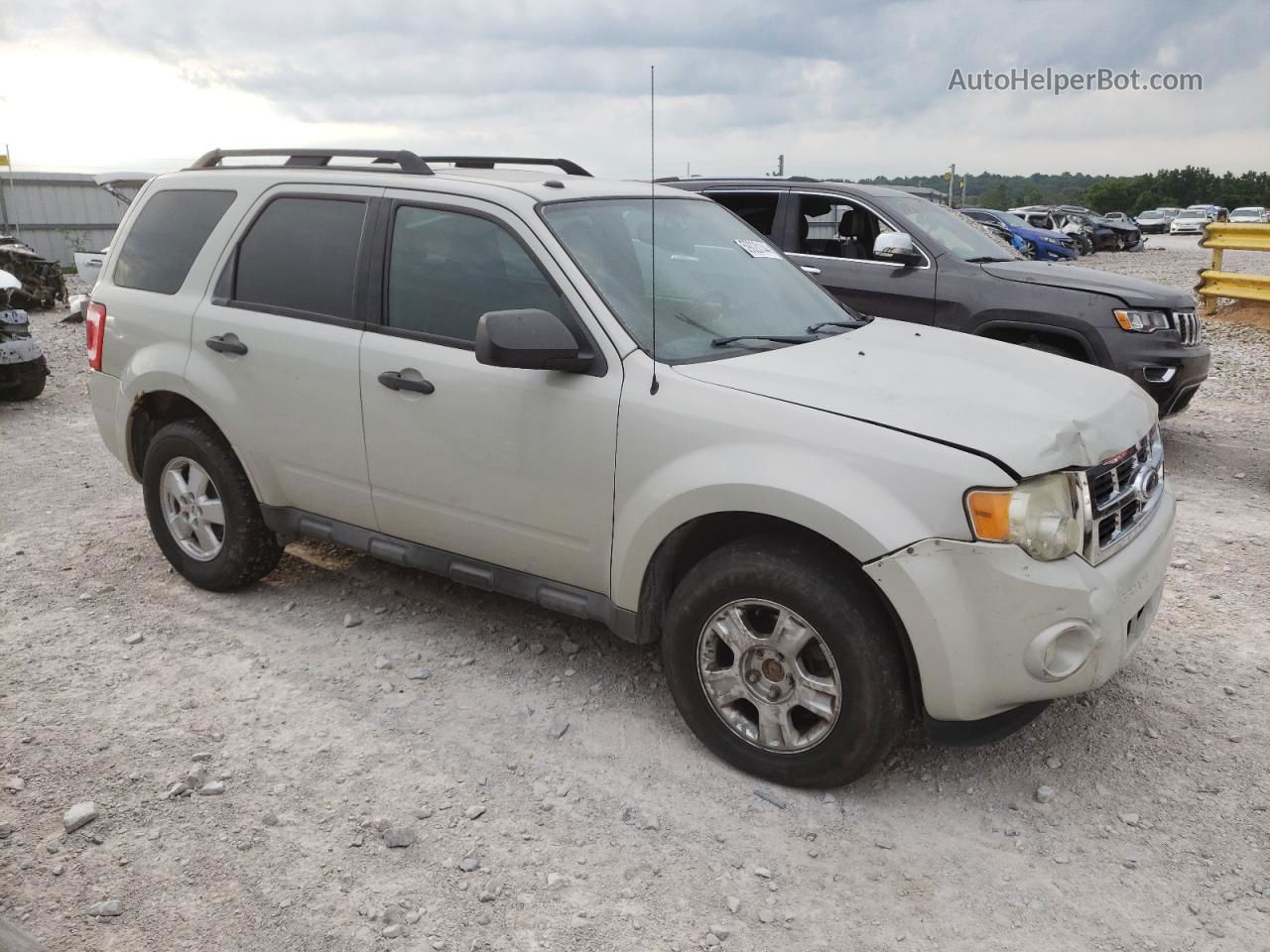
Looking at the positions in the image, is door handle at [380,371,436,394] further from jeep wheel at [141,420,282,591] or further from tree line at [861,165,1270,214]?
tree line at [861,165,1270,214]

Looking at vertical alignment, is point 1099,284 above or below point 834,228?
below

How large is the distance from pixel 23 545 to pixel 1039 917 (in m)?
5.36

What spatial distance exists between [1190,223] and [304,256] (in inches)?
2034

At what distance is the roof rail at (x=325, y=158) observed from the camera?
430 cm

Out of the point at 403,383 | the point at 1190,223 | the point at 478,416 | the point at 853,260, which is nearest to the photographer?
the point at 478,416

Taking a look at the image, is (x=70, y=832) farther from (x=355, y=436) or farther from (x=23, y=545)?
(x=23, y=545)

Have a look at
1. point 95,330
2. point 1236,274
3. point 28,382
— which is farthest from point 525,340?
point 1236,274

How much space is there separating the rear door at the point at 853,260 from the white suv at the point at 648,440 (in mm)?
3158

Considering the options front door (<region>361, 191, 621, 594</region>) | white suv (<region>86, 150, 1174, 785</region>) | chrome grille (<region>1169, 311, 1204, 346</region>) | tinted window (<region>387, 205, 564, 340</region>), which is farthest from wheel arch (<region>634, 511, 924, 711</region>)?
chrome grille (<region>1169, 311, 1204, 346</region>)

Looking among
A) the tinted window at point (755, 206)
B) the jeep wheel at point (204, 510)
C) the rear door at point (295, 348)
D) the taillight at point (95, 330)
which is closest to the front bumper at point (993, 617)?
the rear door at point (295, 348)

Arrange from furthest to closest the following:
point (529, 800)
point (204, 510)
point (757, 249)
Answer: point (204, 510) < point (757, 249) < point (529, 800)

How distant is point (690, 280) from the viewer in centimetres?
394

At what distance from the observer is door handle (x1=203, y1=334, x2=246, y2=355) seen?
445 cm

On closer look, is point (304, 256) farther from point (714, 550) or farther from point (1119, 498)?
point (1119, 498)
